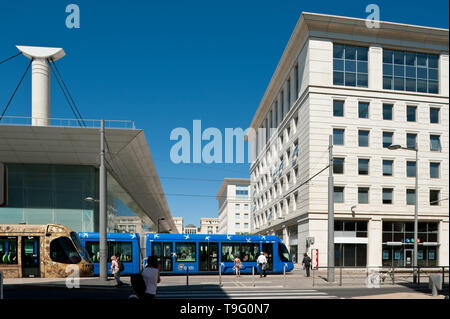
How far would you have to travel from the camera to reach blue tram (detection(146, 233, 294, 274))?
25453mm

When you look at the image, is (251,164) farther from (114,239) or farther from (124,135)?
(114,239)

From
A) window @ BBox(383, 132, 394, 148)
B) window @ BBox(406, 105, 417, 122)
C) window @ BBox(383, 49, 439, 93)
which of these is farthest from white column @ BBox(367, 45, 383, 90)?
window @ BBox(383, 132, 394, 148)

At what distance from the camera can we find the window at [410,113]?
40.2 metres

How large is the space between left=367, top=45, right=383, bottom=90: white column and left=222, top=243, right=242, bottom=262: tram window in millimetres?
23036

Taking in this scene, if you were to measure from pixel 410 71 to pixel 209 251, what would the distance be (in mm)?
28772

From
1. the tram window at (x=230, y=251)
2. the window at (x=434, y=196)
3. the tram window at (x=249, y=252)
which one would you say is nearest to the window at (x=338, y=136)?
the window at (x=434, y=196)

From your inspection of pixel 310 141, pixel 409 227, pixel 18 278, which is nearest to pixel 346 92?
A: pixel 310 141

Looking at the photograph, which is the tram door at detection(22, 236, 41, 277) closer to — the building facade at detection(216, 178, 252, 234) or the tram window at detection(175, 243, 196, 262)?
the tram window at detection(175, 243, 196, 262)

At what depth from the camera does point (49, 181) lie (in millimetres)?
33906

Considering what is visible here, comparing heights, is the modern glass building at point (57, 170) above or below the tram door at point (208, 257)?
above

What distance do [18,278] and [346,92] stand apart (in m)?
31.7

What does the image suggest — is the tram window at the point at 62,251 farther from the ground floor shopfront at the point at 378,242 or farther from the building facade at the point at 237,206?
the building facade at the point at 237,206

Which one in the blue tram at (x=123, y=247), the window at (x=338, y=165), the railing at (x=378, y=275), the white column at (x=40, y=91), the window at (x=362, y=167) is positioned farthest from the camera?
the window at (x=362, y=167)

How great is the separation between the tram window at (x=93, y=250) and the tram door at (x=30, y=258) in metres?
3.35
